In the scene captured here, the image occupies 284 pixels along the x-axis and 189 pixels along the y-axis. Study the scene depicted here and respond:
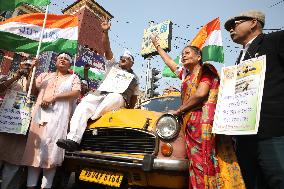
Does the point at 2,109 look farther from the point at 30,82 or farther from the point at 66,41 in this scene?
the point at 66,41

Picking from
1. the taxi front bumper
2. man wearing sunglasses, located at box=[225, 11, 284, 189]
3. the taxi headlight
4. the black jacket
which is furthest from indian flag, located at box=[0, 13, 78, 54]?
the black jacket

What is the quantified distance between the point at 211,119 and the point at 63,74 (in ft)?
8.51

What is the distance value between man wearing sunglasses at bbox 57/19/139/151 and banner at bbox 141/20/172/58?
44.0 ft

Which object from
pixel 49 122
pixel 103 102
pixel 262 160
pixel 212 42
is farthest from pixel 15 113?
pixel 212 42

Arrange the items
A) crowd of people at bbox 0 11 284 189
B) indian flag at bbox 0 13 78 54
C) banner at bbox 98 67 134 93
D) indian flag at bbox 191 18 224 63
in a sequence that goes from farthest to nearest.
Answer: indian flag at bbox 191 18 224 63
indian flag at bbox 0 13 78 54
banner at bbox 98 67 134 93
crowd of people at bbox 0 11 284 189

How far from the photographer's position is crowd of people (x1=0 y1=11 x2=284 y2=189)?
2109mm

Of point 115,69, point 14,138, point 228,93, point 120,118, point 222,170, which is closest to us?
point 228,93

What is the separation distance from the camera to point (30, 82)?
4.11m

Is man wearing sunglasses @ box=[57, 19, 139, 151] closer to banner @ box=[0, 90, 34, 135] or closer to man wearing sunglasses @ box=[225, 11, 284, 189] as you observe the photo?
banner @ box=[0, 90, 34, 135]

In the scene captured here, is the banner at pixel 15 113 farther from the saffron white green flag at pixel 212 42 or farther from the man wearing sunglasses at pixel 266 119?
the saffron white green flag at pixel 212 42

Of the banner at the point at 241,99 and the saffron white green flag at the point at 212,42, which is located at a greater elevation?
the saffron white green flag at the point at 212,42

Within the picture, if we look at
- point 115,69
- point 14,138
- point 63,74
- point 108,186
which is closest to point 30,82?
point 63,74

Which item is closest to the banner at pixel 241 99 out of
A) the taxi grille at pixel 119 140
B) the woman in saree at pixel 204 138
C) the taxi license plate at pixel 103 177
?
the woman in saree at pixel 204 138

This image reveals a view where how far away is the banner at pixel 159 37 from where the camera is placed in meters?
18.2
